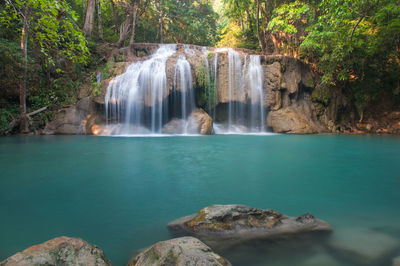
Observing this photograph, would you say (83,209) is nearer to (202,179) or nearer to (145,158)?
(202,179)

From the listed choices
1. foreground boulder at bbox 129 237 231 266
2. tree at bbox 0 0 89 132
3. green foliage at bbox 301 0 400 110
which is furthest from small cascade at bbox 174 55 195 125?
foreground boulder at bbox 129 237 231 266

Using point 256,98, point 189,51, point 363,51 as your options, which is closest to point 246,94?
point 256,98

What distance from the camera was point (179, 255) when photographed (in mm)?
1491

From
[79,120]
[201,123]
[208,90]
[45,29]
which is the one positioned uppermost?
[45,29]

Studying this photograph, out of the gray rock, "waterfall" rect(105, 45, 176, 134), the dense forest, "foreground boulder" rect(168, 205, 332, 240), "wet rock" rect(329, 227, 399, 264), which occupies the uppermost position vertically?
the dense forest

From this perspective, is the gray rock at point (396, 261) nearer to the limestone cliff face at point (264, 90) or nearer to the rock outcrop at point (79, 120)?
the limestone cliff face at point (264, 90)

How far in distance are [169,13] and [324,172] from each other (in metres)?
24.1

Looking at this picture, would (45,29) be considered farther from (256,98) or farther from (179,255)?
(256,98)

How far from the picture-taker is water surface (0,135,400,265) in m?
2.19

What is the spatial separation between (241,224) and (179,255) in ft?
2.94

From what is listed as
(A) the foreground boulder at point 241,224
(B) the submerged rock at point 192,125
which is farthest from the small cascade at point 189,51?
(A) the foreground boulder at point 241,224

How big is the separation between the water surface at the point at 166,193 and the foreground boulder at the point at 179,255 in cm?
33

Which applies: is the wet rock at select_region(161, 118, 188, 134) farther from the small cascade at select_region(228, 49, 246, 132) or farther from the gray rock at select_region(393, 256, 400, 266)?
the gray rock at select_region(393, 256, 400, 266)

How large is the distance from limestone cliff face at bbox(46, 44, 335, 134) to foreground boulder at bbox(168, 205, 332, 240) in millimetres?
11147
